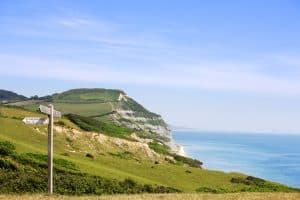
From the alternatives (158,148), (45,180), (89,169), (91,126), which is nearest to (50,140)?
(45,180)

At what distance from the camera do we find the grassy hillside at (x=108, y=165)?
67875 mm

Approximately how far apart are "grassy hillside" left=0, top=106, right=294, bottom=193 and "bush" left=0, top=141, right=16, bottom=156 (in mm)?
918

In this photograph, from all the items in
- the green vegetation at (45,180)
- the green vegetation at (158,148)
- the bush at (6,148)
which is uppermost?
the green vegetation at (158,148)

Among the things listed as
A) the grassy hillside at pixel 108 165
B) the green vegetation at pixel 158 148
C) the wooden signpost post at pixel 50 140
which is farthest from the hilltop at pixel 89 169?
the wooden signpost post at pixel 50 140

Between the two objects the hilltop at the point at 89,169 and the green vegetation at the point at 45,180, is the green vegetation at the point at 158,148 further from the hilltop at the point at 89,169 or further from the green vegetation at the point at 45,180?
the green vegetation at the point at 45,180

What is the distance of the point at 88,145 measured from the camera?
97188 mm

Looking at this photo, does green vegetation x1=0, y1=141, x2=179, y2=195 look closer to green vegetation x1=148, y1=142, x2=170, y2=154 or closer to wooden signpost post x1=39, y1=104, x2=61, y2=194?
wooden signpost post x1=39, y1=104, x2=61, y2=194

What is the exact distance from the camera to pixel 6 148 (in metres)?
62.7

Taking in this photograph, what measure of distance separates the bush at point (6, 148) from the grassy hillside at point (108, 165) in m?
0.92

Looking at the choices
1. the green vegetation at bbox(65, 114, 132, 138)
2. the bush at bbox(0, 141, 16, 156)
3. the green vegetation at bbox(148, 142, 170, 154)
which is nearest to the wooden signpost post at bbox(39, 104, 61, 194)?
the bush at bbox(0, 141, 16, 156)

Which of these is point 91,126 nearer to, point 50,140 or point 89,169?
point 89,169

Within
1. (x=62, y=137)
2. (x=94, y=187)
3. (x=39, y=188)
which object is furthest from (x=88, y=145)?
(x=39, y=188)

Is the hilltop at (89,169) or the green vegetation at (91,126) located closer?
the hilltop at (89,169)

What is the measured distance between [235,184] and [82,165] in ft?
88.3
